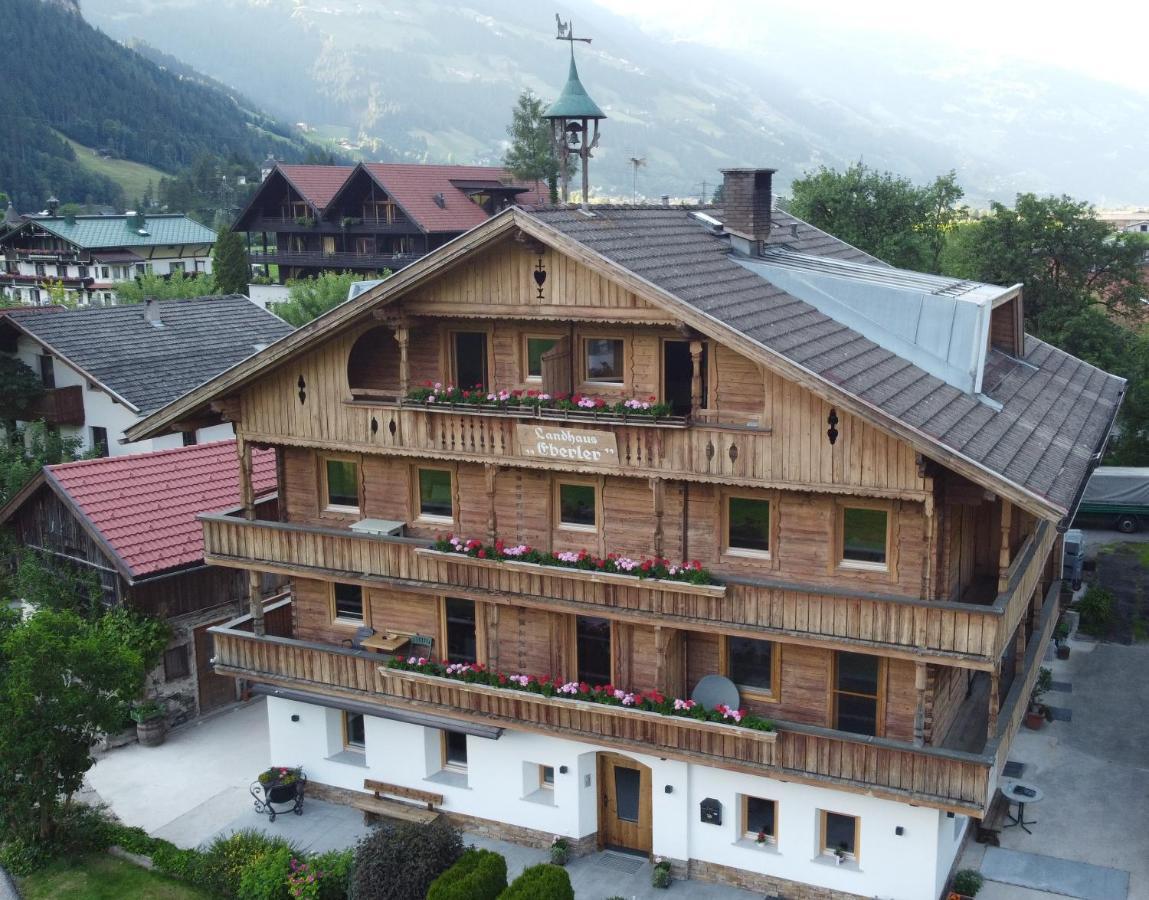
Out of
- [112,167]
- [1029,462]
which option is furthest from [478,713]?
[112,167]

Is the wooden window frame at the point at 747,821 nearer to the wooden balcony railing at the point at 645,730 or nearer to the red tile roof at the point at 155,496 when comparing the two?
the wooden balcony railing at the point at 645,730

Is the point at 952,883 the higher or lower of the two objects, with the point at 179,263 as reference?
lower

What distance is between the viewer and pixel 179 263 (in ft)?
328

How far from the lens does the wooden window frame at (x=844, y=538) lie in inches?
814

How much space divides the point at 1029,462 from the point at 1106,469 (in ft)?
87.3

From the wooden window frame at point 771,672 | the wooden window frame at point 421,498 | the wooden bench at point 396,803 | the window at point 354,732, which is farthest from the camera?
the window at point 354,732

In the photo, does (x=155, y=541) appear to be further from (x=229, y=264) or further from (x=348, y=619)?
(x=229, y=264)

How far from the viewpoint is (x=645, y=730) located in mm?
22094

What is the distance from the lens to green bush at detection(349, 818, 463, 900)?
68.2ft

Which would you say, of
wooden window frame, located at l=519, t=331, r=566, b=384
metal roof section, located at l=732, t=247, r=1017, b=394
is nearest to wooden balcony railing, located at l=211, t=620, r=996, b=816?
wooden window frame, located at l=519, t=331, r=566, b=384

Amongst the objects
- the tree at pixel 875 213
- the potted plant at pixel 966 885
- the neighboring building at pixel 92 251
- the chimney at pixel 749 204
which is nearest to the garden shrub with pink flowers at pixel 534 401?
the chimney at pixel 749 204

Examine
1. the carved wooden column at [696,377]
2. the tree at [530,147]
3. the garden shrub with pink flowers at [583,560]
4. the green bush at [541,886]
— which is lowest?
the green bush at [541,886]

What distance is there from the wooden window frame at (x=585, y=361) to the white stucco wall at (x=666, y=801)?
6.70 m

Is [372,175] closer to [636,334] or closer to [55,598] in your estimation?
[55,598]
